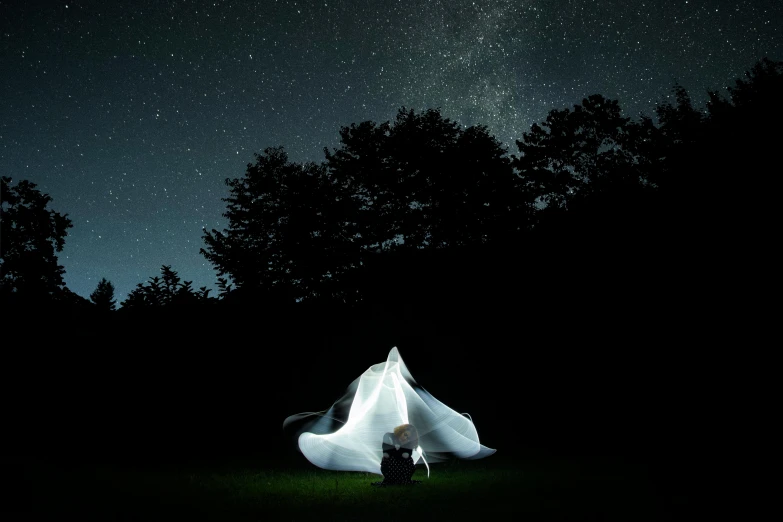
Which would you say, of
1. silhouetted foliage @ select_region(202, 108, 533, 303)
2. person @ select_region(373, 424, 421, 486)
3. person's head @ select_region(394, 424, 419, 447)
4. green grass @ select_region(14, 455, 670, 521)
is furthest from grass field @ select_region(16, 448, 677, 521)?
silhouetted foliage @ select_region(202, 108, 533, 303)

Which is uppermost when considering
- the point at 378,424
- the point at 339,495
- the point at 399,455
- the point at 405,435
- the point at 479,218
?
the point at 479,218

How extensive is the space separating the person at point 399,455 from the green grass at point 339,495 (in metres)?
0.31

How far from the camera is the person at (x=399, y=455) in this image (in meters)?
8.77

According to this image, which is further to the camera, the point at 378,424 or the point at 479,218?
the point at 479,218

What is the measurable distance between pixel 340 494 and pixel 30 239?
35.9 m

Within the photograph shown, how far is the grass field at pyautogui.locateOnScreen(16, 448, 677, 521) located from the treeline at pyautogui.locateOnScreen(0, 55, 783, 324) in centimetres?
1008

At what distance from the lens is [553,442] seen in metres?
15.4

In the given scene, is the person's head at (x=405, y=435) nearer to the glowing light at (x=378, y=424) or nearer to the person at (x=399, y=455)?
the person at (x=399, y=455)

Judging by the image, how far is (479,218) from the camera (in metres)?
32.4

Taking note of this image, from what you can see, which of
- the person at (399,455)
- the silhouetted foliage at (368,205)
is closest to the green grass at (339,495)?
the person at (399,455)

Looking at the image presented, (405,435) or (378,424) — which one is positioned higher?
(378,424)

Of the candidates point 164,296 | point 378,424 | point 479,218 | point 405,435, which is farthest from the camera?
point 479,218

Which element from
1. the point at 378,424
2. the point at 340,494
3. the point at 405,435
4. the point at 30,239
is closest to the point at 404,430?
the point at 405,435

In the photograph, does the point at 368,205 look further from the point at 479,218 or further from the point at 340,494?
the point at 340,494
